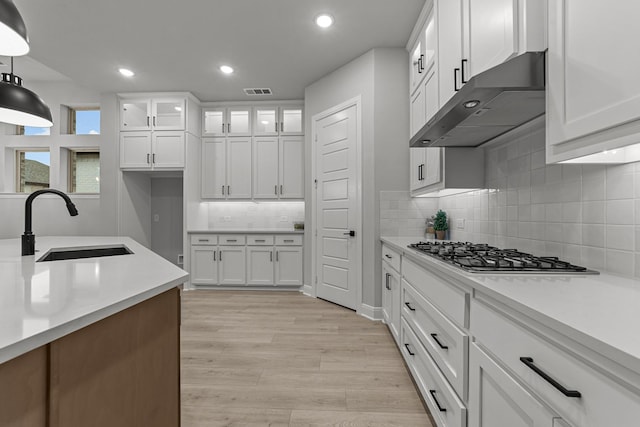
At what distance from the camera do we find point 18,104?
1979 millimetres

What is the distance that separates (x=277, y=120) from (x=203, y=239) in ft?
7.11

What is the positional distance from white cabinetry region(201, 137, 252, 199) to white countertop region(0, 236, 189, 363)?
3418 millimetres

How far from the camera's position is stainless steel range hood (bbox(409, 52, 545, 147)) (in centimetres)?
124

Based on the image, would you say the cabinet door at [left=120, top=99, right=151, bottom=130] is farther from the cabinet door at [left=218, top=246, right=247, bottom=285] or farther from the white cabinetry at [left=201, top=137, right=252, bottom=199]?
the cabinet door at [left=218, top=246, right=247, bottom=285]

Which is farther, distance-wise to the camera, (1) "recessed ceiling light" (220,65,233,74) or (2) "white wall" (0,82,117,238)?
(2) "white wall" (0,82,117,238)

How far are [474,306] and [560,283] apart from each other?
11.4 inches

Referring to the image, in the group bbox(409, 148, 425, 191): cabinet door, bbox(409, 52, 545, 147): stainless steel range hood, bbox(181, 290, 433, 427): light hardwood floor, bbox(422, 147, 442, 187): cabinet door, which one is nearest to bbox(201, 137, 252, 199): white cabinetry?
bbox(181, 290, 433, 427): light hardwood floor

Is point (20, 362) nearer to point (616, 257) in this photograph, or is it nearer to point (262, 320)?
point (616, 257)

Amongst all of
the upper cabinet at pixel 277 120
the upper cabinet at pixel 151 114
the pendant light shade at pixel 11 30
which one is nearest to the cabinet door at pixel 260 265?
the upper cabinet at pixel 277 120

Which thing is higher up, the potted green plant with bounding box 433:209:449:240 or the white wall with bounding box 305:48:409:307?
the white wall with bounding box 305:48:409:307

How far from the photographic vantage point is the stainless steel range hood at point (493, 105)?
4.06 ft

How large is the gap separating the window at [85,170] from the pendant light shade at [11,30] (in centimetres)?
397

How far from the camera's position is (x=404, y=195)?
340 centimetres

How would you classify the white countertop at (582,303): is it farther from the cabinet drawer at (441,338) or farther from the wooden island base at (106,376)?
the wooden island base at (106,376)
